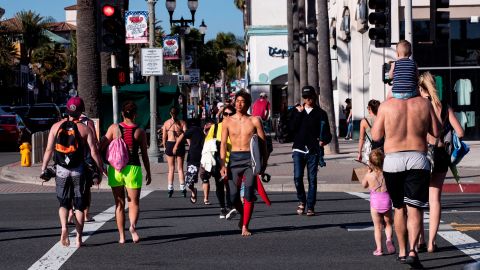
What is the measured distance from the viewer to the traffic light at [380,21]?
73.6 ft

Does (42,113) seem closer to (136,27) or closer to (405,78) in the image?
(136,27)

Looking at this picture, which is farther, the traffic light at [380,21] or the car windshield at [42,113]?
the car windshield at [42,113]

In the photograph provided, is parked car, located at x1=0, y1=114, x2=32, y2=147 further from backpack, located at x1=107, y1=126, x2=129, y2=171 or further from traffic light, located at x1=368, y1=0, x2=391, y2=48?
backpack, located at x1=107, y1=126, x2=129, y2=171

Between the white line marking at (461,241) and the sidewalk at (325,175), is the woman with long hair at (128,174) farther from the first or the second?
the sidewalk at (325,175)

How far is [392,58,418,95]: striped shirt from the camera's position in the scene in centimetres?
1053

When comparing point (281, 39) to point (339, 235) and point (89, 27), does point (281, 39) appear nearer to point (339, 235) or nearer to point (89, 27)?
point (89, 27)

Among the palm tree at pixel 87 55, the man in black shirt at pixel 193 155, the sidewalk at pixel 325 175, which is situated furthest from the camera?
the palm tree at pixel 87 55

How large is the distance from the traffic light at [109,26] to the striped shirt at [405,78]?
12.0m

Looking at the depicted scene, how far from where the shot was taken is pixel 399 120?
34.2 ft

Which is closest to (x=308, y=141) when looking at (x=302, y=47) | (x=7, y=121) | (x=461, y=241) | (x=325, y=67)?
(x=461, y=241)

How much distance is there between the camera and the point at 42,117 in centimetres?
5225

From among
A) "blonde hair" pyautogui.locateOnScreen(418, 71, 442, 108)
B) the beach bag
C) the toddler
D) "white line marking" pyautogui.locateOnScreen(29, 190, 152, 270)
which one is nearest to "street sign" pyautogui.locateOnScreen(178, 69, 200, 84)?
"white line marking" pyautogui.locateOnScreen(29, 190, 152, 270)

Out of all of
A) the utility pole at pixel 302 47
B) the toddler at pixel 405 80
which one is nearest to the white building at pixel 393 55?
the utility pole at pixel 302 47

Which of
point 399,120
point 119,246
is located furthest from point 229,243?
point 399,120
